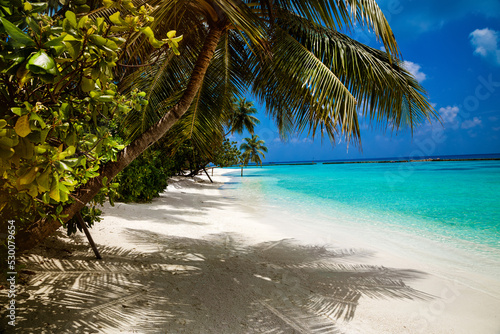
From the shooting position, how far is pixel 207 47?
3.26 meters

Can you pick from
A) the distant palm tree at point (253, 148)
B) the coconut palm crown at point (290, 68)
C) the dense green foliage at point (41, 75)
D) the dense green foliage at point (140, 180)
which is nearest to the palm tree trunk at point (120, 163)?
the coconut palm crown at point (290, 68)

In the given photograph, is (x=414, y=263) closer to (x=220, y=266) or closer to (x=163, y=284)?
(x=220, y=266)

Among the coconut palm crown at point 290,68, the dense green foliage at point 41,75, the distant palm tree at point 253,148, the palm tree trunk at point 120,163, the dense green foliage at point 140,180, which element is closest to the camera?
the dense green foliage at point 41,75

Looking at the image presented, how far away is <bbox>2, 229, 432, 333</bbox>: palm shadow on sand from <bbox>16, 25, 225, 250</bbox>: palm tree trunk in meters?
0.49

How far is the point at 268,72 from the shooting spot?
4.52 meters

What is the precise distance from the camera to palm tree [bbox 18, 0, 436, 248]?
9.22 feet

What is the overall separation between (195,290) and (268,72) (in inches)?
135

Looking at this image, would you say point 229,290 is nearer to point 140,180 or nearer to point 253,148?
point 140,180

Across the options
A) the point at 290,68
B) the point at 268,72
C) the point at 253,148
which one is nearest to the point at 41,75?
the point at 290,68

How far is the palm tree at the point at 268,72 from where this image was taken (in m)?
2.81

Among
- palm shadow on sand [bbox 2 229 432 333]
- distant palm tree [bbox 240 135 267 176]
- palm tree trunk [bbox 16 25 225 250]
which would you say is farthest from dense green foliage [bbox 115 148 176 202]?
distant palm tree [bbox 240 135 267 176]

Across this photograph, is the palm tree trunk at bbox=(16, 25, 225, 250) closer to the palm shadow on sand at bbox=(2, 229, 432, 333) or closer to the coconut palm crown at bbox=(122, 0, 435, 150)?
the coconut palm crown at bbox=(122, 0, 435, 150)

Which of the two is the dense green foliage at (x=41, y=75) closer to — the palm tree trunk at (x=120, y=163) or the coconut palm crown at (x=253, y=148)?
the palm tree trunk at (x=120, y=163)

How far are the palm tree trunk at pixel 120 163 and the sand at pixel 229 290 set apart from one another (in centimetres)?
48
